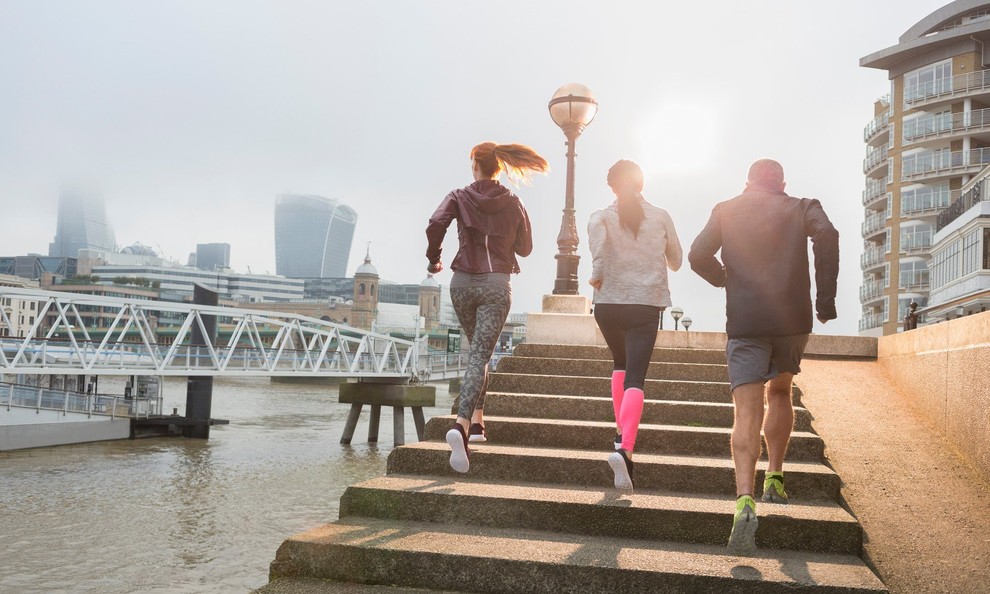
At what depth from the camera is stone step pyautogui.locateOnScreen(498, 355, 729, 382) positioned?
24.3 feet

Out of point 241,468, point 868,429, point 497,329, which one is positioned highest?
point 497,329

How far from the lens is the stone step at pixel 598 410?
614 cm

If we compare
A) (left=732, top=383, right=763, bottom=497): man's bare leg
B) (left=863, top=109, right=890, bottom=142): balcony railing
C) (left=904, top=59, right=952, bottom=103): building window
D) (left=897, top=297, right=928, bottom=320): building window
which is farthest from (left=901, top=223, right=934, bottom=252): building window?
(left=732, top=383, right=763, bottom=497): man's bare leg

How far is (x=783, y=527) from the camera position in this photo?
13.6ft

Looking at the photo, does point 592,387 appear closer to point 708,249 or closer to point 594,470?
point 594,470

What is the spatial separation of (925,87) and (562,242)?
46.9 metres

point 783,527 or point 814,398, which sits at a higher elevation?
point 814,398

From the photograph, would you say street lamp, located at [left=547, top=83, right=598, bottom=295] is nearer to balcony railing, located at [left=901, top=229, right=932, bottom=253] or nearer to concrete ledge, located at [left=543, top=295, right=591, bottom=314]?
concrete ledge, located at [left=543, top=295, right=591, bottom=314]

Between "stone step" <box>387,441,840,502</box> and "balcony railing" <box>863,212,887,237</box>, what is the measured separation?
184ft

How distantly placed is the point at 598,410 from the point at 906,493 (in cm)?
219

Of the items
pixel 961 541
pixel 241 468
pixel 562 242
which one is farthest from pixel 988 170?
pixel 961 541

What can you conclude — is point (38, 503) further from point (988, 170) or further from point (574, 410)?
point (988, 170)

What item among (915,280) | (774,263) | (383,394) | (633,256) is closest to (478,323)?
(633,256)

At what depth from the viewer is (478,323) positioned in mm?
5113
